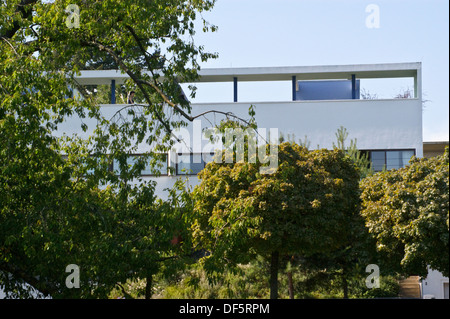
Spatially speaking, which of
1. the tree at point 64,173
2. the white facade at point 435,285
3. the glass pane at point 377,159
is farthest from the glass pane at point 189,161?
the tree at point 64,173

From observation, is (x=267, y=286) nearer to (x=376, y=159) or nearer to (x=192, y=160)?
(x=192, y=160)

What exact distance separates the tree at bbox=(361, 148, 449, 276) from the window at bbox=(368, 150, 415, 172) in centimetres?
932

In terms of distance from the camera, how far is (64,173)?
37.0 ft

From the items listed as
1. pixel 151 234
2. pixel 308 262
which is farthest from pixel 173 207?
pixel 308 262

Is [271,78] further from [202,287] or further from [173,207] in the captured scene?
[173,207]

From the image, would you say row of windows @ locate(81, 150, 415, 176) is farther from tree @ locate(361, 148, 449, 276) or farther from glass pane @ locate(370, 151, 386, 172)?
tree @ locate(361, 148, 449, 276)

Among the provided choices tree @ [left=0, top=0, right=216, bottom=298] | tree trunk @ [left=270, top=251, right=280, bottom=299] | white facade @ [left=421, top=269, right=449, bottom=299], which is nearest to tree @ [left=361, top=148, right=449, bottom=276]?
tree trunk @ [left=270, top=251, right=280, bottom=299]

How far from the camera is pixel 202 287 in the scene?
23.3m

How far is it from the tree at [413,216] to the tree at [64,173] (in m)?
6.09

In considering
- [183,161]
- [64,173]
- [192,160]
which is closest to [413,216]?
[64,173]

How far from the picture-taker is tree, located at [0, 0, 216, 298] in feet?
34.6

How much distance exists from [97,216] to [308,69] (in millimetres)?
18256

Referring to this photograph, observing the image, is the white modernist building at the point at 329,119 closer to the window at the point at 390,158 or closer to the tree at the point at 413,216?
the window at the point at 390,158

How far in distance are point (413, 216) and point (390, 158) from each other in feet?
37.1
